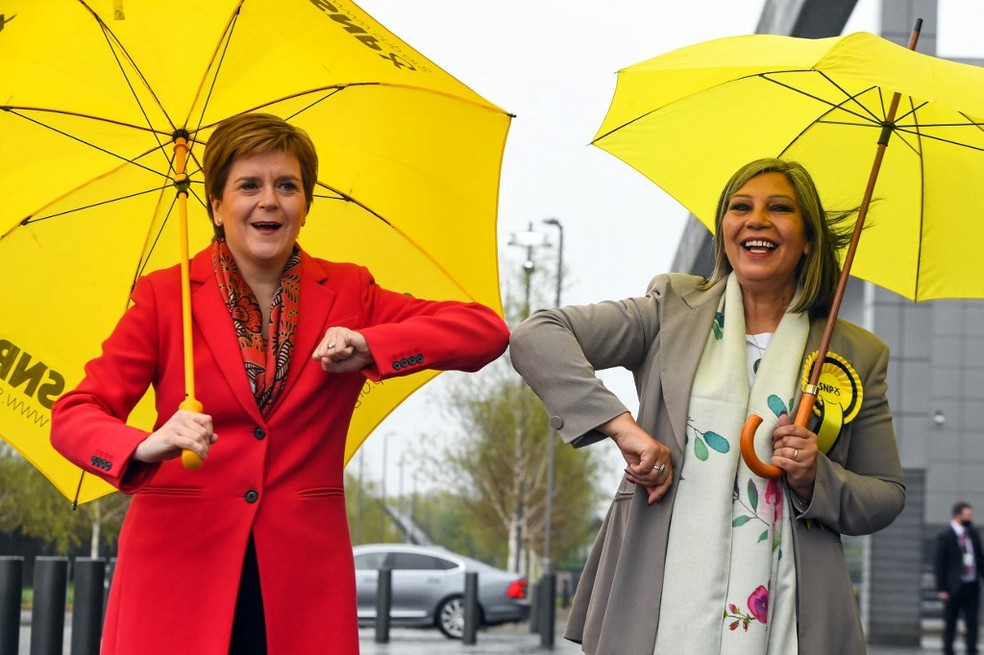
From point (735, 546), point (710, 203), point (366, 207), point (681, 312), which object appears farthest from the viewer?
point (710, 203)

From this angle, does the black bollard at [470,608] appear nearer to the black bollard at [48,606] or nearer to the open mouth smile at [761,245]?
the black bollard at [48,606]

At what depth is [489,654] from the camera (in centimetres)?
1880

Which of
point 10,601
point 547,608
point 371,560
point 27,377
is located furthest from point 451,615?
point 27,377

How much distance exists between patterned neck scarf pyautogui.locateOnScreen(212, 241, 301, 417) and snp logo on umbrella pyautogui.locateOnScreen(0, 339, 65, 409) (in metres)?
0.76

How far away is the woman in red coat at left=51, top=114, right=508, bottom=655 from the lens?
143 inches

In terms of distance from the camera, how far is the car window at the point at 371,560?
25550mm

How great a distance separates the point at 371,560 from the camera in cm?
2573

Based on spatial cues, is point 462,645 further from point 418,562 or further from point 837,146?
point 837,146

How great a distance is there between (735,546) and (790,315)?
69 centimetres

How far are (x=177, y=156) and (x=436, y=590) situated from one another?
21.1 m

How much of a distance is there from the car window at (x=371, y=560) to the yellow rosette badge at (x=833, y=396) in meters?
21.7

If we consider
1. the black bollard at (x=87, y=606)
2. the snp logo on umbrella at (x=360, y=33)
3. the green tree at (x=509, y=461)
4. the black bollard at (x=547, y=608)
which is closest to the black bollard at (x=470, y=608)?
the black bollard at (x=547, y=608)

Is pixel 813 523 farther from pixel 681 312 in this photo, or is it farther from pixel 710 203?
pixel 710 203

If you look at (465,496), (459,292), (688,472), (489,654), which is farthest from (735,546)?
(465,496)
